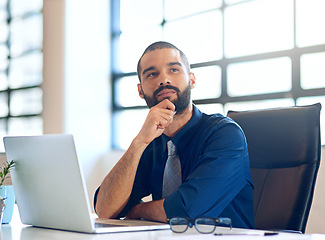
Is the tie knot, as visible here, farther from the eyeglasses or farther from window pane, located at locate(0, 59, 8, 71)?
window pane, located at locate(0, 59, 8, 71)

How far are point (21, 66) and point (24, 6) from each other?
2.50 feet

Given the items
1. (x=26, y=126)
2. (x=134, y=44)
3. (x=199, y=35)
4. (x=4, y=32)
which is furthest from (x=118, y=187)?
(x=4, y=32)

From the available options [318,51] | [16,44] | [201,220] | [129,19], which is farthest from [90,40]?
[201,220]

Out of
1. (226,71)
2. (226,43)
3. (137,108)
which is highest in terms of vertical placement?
(226,43)

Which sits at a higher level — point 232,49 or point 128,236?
point 232,49

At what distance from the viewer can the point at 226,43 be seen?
4148 millimetres

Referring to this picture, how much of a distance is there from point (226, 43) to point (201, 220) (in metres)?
3.22

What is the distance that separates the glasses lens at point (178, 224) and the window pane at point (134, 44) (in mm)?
3813

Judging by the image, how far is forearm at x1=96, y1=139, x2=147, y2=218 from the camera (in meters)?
1.76

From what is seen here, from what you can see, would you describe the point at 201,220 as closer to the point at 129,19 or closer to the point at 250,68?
the point at 250,68

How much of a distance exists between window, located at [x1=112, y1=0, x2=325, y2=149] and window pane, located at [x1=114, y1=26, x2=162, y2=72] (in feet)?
0.03

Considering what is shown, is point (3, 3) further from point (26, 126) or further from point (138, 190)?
point (138, 190)

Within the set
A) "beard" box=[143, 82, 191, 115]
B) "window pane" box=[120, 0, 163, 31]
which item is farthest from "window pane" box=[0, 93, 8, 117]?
"beard" box=[143, 82, 191, 115]

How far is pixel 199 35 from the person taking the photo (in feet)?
14.4
